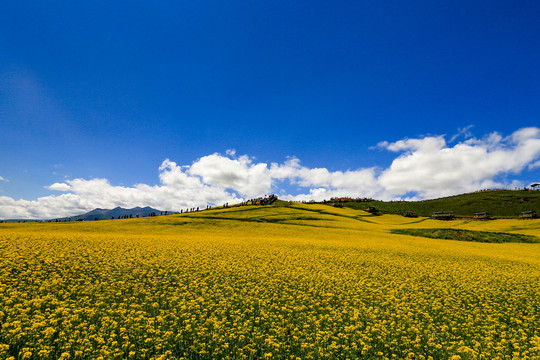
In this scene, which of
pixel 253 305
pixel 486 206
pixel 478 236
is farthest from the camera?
pixel 486 206

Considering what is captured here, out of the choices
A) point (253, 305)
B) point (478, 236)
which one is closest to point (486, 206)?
point (478, 236)

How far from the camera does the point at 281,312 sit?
1242 centimetres

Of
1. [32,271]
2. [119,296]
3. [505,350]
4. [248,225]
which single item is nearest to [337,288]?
[505,350]

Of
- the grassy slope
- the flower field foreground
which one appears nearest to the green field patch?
the flower field foreground

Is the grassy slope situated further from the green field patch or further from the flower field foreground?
the flower field foreground

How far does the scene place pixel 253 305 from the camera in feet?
42.3

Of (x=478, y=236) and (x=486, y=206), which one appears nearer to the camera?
(x=478, y=236)

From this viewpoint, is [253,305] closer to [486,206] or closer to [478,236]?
[478,236]

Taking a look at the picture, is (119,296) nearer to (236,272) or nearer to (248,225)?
(236,272)

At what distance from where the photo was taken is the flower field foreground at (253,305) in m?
8.59

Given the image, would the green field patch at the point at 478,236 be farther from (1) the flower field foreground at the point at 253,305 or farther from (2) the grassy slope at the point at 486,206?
(2) the grassy slope at the point at 486,206

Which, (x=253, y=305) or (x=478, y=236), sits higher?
(x=253, y=305)

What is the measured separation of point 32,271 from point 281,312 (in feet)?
49.4

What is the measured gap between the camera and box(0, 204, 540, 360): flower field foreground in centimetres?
859
